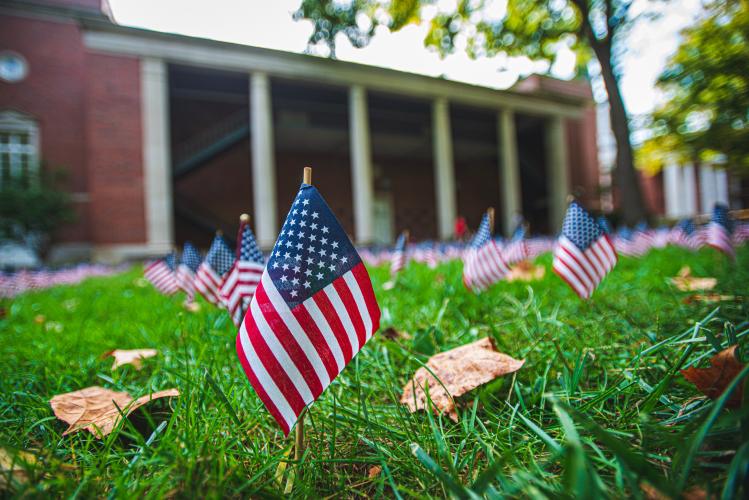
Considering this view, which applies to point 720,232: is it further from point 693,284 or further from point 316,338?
point 316,338

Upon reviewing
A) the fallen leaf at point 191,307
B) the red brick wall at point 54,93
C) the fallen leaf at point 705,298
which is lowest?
the fallen leaf at point 191,307

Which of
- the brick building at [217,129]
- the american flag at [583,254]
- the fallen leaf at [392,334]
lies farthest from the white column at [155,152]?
the american flag at [583,254]

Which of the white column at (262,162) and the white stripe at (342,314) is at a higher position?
the white column at (262,162)

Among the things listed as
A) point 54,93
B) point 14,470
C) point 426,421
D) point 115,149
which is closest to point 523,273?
point 426,421

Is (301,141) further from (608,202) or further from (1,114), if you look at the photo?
(608,202)

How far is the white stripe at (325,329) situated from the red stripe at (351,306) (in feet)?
0.24

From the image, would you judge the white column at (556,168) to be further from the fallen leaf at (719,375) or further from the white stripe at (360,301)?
the white stripe at (360,301)

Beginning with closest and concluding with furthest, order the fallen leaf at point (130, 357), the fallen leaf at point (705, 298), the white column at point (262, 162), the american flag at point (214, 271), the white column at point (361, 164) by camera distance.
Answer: the fallen leaf at point (130, 357)
the fallen leaf at point (705, 298)
the american flag at point (214, 271)
the white column at point (262, 162)
the white column at point (361, 164)

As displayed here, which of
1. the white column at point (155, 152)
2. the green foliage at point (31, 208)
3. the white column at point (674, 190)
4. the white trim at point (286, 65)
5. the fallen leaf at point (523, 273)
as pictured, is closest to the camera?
the fallen leaf at point (523, 273)

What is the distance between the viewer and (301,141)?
21141 millimetres

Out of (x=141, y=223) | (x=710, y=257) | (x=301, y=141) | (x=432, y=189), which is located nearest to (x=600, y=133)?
(x=432, y=189)

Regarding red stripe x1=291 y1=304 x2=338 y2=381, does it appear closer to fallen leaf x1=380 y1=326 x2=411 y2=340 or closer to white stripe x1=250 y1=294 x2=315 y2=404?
white stripe x1=250 y1=294 x2=315 y2=404

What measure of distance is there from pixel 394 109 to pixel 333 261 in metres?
21.6

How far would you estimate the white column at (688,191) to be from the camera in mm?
27469
